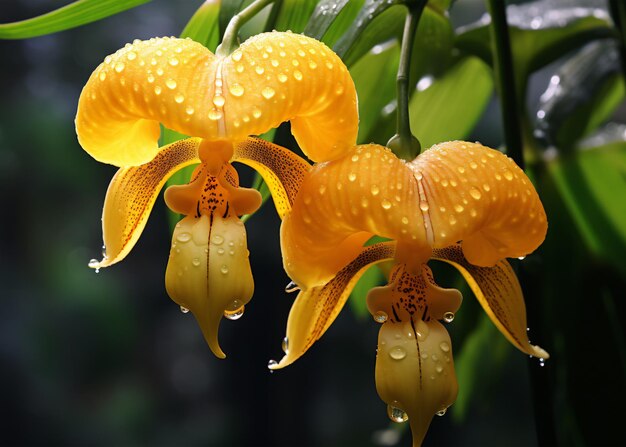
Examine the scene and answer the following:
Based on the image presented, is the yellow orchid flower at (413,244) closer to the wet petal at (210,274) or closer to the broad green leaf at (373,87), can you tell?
the wet petal at (210,274)

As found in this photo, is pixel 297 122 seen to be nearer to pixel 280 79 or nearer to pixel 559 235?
pixel 280 79

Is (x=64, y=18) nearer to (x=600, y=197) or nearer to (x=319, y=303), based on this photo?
(x=319, y=303)

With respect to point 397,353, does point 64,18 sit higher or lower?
higher

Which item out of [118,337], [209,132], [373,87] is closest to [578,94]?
[373,87]

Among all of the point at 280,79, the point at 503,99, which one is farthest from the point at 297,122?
the point at 503,99

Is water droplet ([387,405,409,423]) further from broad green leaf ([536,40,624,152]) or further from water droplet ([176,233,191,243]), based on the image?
broad green leaf ([536,40,624,152])

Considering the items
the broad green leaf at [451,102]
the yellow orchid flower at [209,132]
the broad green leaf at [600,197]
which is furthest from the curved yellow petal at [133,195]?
the broad green leaf at [600,197]

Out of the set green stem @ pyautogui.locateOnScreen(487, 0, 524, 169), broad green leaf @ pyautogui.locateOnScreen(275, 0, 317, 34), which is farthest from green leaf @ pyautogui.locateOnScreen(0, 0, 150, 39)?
green stem @ pyautogui.locateOnScreen(487, 0, 524, 169)

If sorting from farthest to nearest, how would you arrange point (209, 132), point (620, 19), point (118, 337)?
point (118, 337) < point (620, 19) < point (209, 132)
